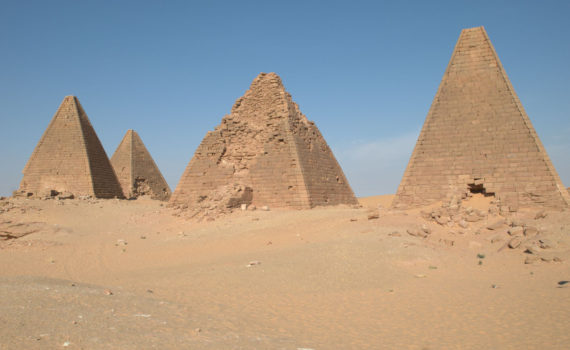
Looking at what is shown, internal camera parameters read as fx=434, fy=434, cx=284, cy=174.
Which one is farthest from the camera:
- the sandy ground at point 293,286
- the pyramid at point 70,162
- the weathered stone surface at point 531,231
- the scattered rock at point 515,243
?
the pyramid at point 70,162

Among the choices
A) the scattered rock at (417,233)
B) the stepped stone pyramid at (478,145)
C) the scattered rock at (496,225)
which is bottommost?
the scattered rock at (417,233)

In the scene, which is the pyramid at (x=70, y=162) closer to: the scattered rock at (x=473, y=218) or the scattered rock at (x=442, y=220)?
the scattered rock at (x=442, y=220)

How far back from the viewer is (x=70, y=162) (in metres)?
19.9

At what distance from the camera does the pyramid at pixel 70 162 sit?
19.5 metres

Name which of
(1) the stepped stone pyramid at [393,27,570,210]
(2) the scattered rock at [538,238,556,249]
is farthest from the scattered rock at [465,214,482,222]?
(2) the scattered rock at [538,238,556,249]

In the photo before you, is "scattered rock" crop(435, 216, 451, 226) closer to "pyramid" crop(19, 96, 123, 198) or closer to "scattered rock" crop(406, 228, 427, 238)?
"scattered rock" crop(406, 228, 427, 238)

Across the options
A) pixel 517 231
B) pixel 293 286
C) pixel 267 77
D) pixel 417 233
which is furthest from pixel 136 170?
pixel 517 231

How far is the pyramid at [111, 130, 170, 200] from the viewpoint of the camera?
25.7 meters

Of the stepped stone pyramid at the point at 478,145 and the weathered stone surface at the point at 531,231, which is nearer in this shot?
the weathered stone surface at the point at 531,231

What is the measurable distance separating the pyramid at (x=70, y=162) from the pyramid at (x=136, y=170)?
4.35 m

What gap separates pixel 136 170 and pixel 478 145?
68.3 ft

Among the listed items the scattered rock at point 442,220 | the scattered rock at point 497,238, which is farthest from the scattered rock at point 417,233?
the scattered rock at point 497,238

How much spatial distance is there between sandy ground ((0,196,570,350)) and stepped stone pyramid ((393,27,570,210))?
1.79ft

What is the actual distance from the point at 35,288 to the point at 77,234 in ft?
29.6
